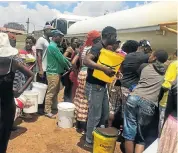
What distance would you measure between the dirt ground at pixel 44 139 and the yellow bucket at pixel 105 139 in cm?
52

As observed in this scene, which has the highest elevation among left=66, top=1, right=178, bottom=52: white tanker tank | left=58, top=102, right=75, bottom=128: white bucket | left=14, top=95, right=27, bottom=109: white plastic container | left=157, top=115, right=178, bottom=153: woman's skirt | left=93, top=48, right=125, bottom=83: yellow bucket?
left=66, top=1, right=178, bottom=52: white tanker tank

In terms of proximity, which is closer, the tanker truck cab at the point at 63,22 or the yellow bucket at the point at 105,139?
the yellow bucket at the point at 105,139

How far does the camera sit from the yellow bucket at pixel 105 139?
3607 millimetres

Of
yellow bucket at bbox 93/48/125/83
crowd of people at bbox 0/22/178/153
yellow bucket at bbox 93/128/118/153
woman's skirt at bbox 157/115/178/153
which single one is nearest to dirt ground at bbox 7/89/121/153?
crowd of people at bbox 0/22/178/153

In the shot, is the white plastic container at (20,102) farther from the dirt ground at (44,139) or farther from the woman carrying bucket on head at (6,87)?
the woman carrying bucket on head at (6,87)

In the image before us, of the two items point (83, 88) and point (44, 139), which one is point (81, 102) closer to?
point (83, 88)

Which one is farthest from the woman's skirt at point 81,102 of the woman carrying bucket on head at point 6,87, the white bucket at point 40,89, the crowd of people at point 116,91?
the woman carrying bucket on head at point 6,87

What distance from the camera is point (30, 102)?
5.10 metres

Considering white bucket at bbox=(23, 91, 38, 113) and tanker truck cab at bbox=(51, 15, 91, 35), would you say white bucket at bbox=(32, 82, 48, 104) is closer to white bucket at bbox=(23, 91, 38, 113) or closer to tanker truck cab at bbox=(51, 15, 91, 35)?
white bucket at bbox=(23, 91, 38, 113)

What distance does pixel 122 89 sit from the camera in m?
4.08

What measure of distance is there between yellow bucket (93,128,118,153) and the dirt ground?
0.52 meters

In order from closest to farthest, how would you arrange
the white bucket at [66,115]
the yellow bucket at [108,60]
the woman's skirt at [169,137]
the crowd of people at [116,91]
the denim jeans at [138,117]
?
the woman's skirt at [169,137] < the crowd of people at [116,91] < the denim jeans at [138,117] < the yellow bucket at [108,60] < the white bucket at [66,115]

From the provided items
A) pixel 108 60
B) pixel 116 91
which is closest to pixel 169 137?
pixel 108 60

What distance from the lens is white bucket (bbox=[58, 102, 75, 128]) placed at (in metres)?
4.85
